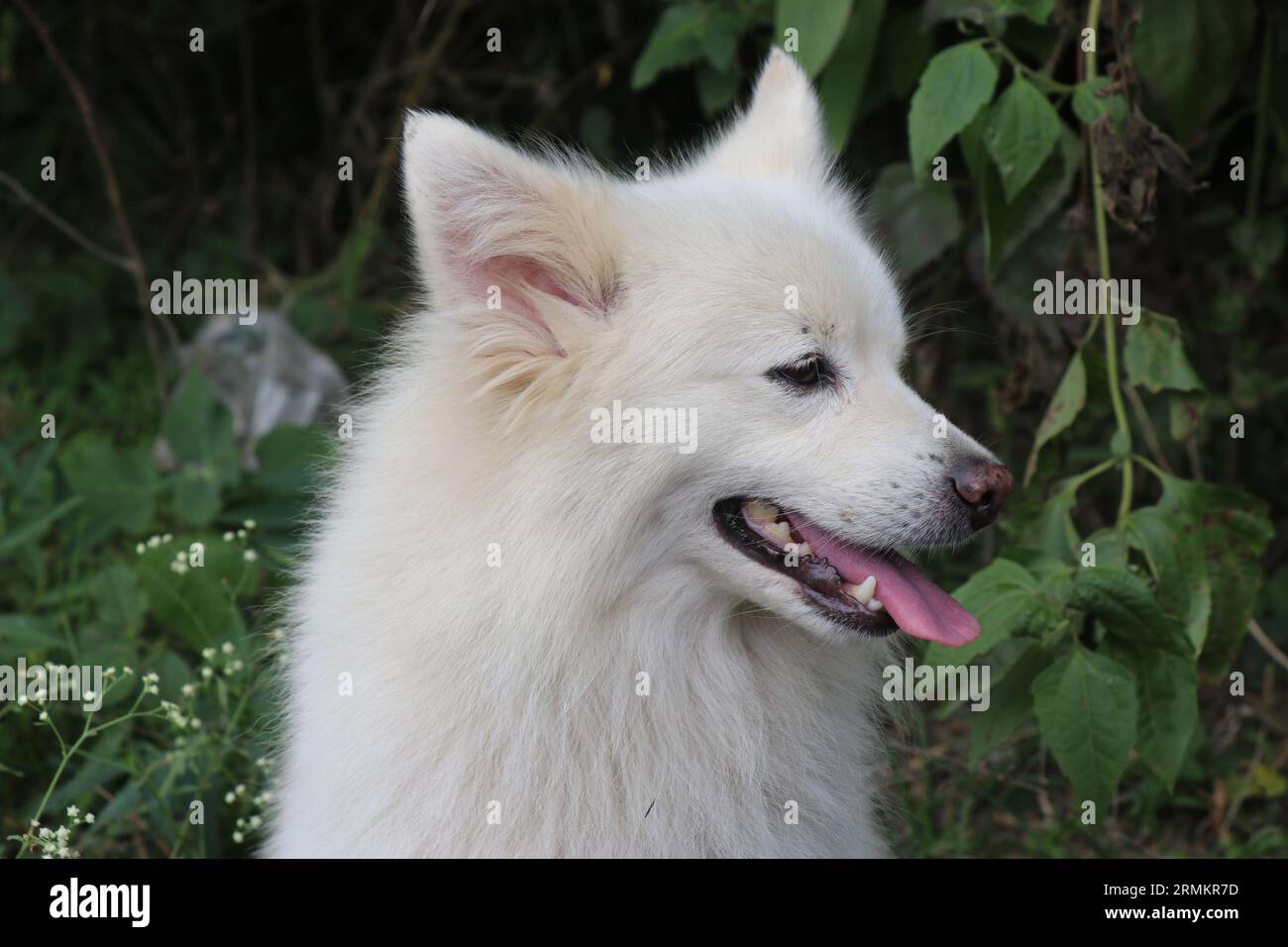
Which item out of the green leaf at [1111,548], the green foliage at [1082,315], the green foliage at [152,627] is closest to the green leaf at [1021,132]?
the green foliage at [1082,315]

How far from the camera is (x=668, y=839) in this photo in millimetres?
2766

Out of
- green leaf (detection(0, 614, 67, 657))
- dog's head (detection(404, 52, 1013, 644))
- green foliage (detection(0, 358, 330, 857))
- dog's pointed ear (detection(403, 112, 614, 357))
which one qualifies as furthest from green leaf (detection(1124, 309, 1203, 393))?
green leaf (detection(0, 614, 67, 657))

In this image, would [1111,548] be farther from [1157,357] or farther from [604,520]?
[604,520]

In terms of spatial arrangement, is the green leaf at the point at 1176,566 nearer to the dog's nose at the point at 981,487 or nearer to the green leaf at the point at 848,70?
the dog's nose at the point at 981,487

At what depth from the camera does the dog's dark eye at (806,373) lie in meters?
2.65

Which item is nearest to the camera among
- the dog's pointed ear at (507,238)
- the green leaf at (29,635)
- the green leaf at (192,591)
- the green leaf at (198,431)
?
the dog's pointed ear at (507,238)

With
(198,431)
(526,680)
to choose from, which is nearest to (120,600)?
(198,431)

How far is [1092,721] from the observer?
9.93 ft

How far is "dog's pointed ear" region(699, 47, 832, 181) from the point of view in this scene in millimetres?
3229

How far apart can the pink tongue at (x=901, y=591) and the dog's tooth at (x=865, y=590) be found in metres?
0.03

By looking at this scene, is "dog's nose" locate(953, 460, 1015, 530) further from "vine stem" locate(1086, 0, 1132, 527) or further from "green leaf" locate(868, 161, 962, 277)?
"green leaf" locate(868, 161, 962, 277)

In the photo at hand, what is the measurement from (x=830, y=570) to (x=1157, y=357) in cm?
122

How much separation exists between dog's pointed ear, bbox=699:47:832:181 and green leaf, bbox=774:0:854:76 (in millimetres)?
126

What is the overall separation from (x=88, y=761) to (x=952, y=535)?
2359mm
